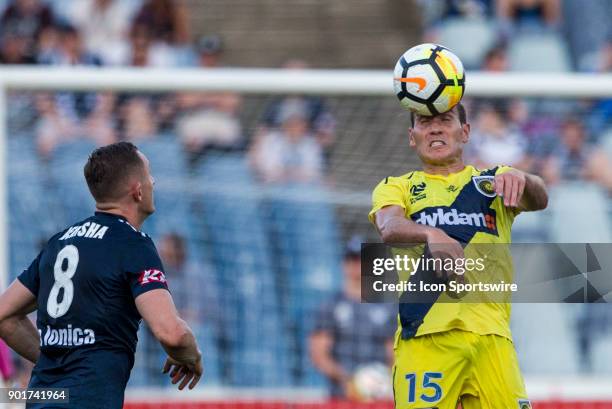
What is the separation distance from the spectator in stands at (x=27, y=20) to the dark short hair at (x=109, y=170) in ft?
23.9

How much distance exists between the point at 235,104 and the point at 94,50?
3.52 meters

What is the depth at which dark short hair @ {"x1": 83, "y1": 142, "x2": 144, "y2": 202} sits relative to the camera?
5.49 metres

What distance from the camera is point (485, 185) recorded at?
588 centimetres

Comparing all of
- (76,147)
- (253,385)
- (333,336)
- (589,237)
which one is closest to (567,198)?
(589,237)

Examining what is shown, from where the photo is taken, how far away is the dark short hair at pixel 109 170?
18.0 feet

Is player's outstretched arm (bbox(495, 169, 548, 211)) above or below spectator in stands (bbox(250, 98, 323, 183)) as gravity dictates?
below

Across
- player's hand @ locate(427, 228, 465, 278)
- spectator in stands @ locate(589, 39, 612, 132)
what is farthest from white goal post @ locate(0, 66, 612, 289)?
player's hand @ locate(427, 228, 465, 278)

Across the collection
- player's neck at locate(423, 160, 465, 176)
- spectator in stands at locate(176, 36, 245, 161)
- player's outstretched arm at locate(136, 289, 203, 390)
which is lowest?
player's outstretched arm at locate(136, 289, 203, 390)

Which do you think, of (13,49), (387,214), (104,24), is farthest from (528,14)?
(387,214)

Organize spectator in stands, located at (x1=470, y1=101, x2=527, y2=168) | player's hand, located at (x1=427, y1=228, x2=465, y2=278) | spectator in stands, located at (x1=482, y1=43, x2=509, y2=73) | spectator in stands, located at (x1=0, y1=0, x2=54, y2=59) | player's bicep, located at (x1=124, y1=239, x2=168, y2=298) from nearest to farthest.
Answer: player's bicep, located at (x1=124, y1=239, x2=168, y2=298), player's hand, located at (x1=427, y1=228, x2=465, y2=278), spectator in stands, located at (x1=470, y1=101, x2=527, y2=168), spectator in stands, located at (x1=482, y1=43, x2=509, y2=73), spectator in stands, located at (x1=0, y1=0, x2=54, y2=59)

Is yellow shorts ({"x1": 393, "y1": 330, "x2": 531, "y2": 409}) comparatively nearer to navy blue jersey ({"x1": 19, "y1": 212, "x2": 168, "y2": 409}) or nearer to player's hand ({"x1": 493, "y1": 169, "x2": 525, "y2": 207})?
player's hand ({"x1": 493, "y1": 169, "x2": 525, "y2": 207})

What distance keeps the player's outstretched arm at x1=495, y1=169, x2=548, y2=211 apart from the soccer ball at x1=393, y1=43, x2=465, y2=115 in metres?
0.45

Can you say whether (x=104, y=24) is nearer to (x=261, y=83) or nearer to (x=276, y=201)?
(x=276, y=201)

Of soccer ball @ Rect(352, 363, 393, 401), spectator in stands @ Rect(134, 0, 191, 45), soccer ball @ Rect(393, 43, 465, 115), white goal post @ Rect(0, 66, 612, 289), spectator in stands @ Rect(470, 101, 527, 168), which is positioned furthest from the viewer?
spectator in stands @ Rect(134, 0, 191, 45)
